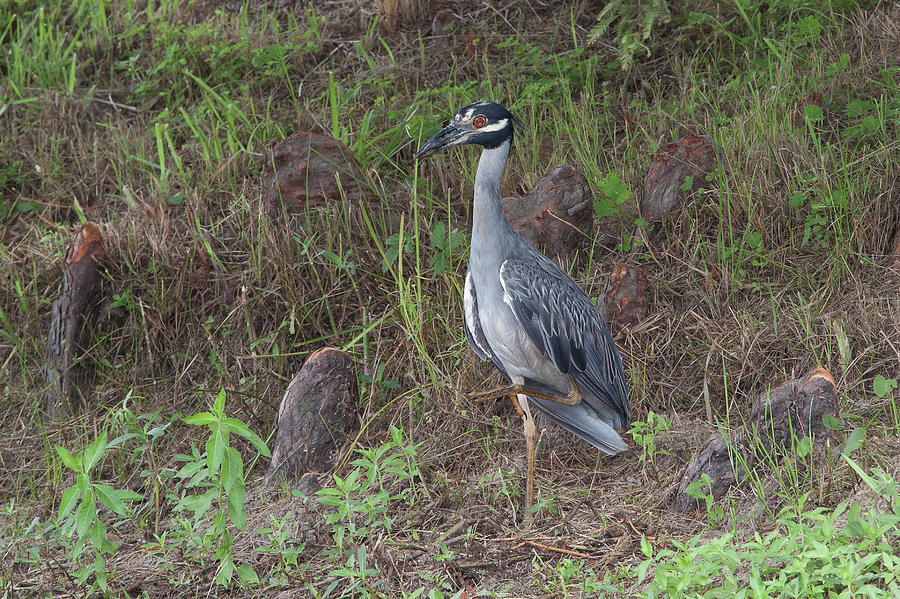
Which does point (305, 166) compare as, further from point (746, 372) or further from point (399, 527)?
point (746, 372)

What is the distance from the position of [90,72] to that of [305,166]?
107 inches

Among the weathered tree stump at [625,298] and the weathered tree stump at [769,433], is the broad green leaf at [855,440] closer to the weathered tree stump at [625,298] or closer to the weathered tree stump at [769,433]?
Answer: the weathered tree stump at [769,433]

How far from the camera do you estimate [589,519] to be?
12.3ft

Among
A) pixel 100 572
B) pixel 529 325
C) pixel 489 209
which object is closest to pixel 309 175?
pixel 489 209

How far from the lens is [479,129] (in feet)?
13.8

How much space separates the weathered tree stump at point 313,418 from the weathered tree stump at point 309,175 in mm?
1143

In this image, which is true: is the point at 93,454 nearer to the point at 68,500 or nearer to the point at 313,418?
the point at 68,500

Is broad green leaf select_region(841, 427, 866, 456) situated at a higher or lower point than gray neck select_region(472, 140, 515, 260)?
lower

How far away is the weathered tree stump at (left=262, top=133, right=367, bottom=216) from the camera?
204 inches

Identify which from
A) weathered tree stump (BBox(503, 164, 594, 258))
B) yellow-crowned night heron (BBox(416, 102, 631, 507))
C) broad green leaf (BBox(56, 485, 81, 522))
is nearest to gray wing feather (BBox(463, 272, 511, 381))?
yellow-crowned night heron (BBox(416, 102, 631, 507))

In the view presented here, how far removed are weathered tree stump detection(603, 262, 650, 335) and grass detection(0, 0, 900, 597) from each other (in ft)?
0.28

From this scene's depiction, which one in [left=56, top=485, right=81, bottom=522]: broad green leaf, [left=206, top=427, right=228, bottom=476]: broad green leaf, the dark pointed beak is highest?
the dark pointed beak

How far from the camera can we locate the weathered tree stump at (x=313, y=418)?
170 inches

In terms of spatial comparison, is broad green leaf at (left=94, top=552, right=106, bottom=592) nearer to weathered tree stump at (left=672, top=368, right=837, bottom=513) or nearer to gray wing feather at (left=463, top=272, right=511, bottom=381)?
gray wing feather at (left=463, top=272, right=511, bottom=381)
